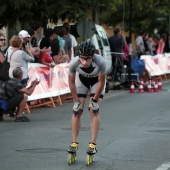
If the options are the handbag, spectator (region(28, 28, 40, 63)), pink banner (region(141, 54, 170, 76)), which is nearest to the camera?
the handbag

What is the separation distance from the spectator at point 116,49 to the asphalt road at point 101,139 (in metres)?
8.84

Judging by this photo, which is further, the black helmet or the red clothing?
the red clothing

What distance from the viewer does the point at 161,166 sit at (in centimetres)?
1025

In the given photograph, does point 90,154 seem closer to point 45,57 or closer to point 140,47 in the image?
point 45,57

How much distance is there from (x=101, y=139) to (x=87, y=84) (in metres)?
2.43

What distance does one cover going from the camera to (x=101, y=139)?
13.2m

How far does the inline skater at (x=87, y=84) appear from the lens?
10.6 m

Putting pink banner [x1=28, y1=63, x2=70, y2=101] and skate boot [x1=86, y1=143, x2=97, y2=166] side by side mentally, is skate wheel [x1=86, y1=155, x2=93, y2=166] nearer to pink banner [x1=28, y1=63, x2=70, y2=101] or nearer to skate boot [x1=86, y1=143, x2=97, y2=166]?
skate boot [x1=86, y1=143, x2=97, y2=166]

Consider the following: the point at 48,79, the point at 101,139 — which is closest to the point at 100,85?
the point at 101,139

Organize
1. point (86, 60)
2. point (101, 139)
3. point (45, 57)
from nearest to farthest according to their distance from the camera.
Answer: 1. point (86, 60)
2. point (101, 139)
3. point (45, 57)

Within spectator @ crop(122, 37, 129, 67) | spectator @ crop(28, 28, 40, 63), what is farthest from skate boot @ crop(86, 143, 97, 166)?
spectator @ crop(122, 37, 129, 67)

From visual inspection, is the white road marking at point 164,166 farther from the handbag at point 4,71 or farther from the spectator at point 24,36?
the spectator at point 24,36

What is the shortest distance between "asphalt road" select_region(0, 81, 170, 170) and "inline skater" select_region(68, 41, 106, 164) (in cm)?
45

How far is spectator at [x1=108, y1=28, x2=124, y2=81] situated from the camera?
29141mm
